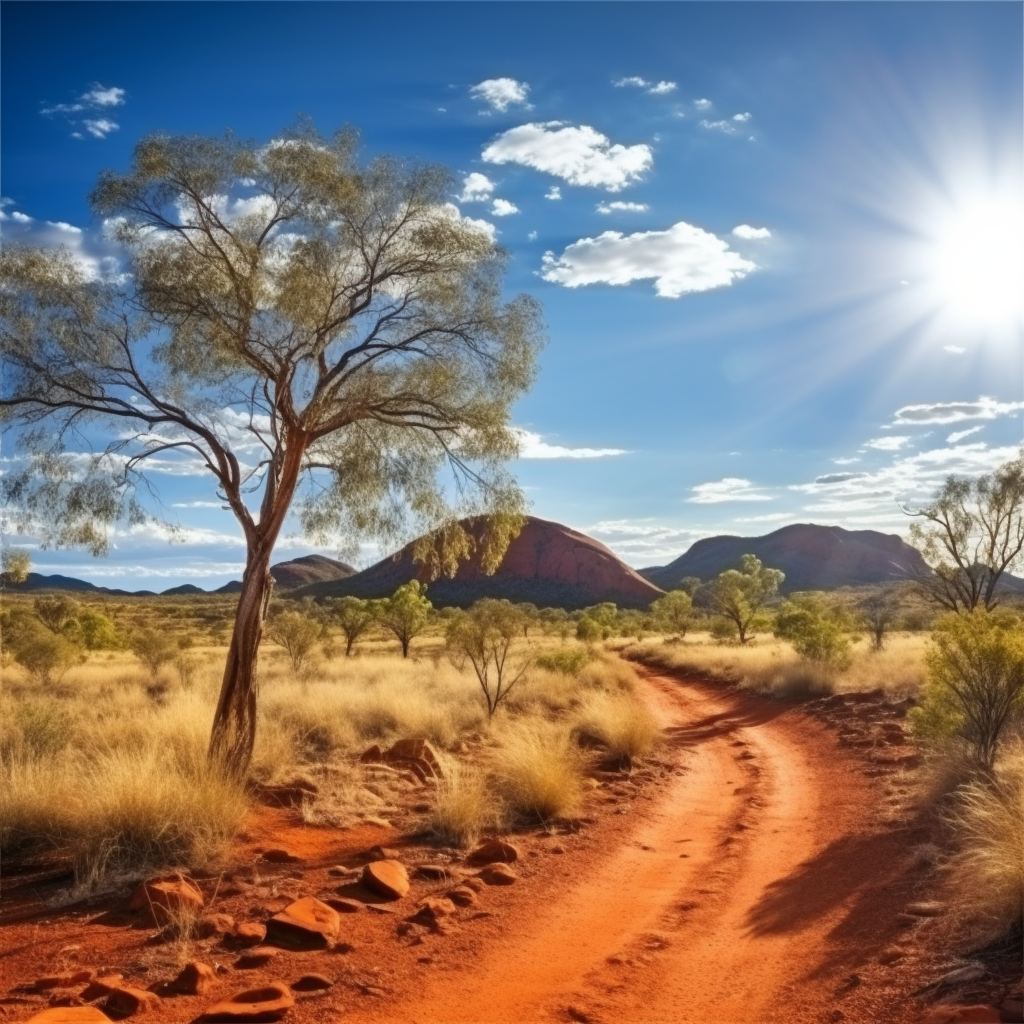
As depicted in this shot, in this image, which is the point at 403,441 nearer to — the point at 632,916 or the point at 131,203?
the point at 131,203

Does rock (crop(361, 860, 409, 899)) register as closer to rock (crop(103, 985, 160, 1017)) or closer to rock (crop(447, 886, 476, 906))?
rock (crop(447, 886, 476, 906))

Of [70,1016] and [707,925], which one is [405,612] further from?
[70,1016]

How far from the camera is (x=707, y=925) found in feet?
21.5

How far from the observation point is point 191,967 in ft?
17.0

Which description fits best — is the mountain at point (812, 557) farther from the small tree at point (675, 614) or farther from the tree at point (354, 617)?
the tree at point (354, 617)

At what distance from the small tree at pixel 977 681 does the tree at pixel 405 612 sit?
1144 inches

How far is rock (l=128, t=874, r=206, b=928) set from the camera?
6.09 meters

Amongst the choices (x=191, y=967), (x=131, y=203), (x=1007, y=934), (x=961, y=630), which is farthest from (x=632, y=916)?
(x=131, y=203)

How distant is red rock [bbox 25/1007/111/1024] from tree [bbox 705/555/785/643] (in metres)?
39.8

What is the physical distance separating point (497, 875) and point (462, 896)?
660mm

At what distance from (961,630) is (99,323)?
11791 mm

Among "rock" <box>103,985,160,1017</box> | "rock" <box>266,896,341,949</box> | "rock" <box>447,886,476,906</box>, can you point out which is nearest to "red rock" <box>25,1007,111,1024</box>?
"rock" <box>103,985,160,1017</box>

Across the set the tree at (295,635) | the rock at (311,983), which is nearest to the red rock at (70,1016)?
the rock at (311,983)

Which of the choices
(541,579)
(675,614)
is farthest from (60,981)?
(541,579)
